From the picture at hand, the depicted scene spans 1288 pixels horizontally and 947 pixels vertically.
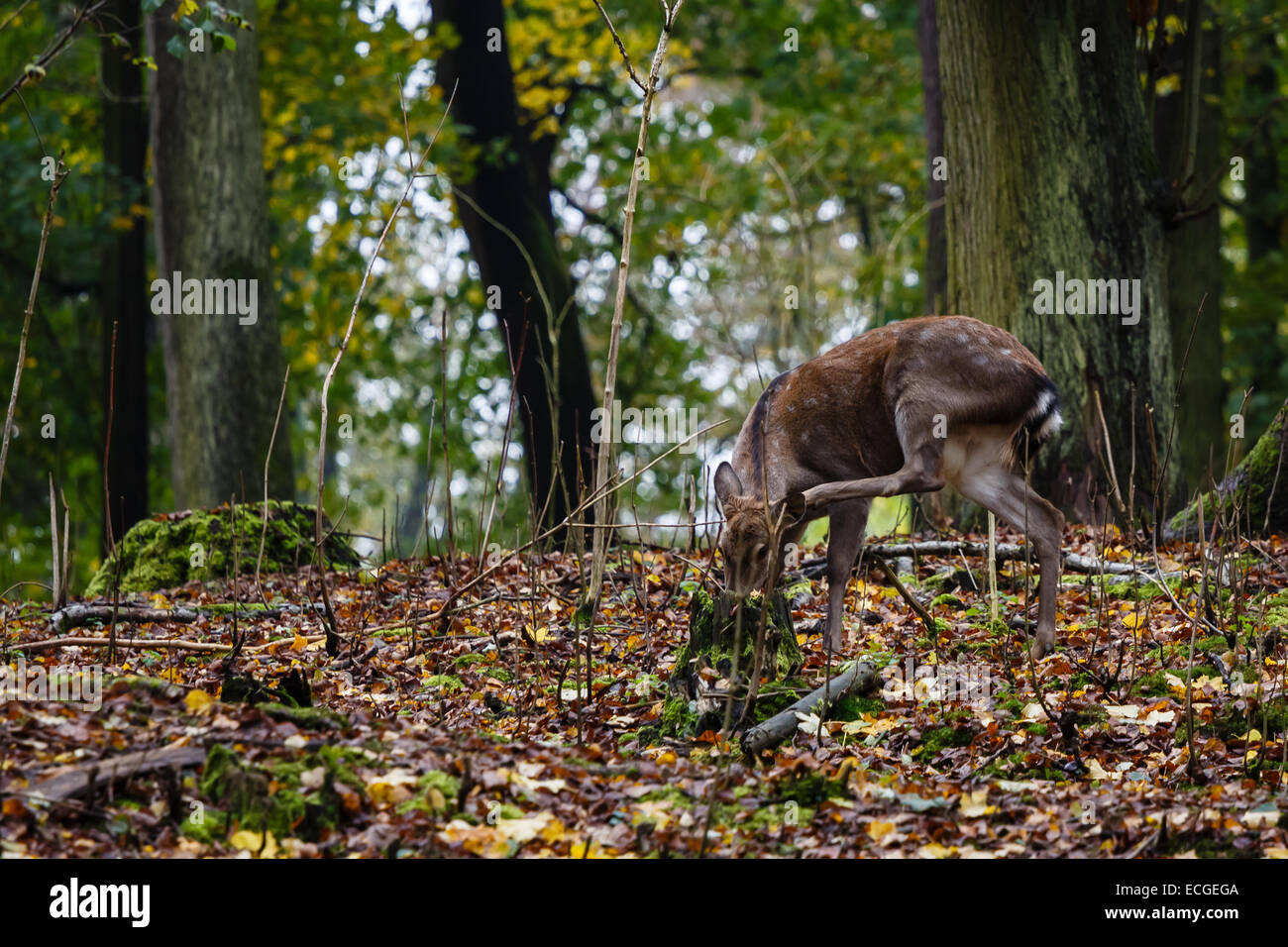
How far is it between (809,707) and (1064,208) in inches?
224

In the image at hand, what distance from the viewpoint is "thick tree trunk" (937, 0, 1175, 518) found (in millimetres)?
9617

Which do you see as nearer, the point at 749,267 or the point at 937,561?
the point at 937,561

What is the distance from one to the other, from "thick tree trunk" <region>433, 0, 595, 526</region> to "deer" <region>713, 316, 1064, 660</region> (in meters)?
7.25

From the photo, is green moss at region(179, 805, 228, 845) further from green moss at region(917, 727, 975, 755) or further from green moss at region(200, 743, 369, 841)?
green moss at region(917, 727, 975, 755)

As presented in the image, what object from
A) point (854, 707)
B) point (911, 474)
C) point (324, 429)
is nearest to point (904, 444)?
point (911, 474)

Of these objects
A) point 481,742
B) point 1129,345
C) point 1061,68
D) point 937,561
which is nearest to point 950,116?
point 1061,68

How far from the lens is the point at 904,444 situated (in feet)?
23.4

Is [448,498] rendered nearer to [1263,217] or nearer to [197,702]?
[197,702]

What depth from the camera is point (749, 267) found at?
21.5 metres

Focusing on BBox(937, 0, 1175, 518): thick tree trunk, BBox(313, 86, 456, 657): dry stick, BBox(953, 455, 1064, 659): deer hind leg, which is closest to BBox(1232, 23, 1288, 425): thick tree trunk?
BBox(937, 0, 1175, 518): thick tree trunk

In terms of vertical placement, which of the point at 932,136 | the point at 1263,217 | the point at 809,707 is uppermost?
the point at 1263,217

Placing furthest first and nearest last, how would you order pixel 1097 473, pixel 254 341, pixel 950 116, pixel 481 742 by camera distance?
1. pixel 254 341
2. pixel 950 116
3. pixel 1097 473
4. pixel 481 742
